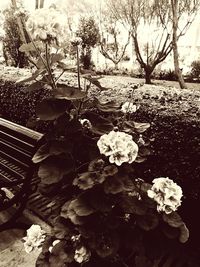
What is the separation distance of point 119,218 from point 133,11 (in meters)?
12.7

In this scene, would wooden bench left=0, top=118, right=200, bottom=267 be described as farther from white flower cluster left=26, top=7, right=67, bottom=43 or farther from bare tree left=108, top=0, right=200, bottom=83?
bare tree left=108, top=0, right=200, bottom=83

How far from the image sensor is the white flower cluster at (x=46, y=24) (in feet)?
5.72

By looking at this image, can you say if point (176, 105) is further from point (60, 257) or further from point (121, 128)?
point (60, 257)

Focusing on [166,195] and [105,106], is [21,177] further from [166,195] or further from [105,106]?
[166,195]

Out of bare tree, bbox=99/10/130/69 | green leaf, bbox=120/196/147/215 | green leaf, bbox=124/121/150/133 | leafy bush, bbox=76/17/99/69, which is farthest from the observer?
bare tree, bbox=99/10/130/69

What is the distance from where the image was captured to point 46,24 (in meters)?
1.75

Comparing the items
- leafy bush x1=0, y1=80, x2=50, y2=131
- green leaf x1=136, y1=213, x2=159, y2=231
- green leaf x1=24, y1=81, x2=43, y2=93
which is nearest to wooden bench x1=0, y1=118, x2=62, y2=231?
green leaf x1=24, y1=81, x2=43, y2=93

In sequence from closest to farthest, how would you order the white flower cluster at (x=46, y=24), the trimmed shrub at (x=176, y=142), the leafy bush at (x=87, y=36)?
1. the white flower cluster at (x=46, y=24)
2. the trimmed shrub at (x=176, y=142)
3. the leafy bush at (x=87, y=36)

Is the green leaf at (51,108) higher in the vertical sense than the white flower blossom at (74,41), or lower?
lower

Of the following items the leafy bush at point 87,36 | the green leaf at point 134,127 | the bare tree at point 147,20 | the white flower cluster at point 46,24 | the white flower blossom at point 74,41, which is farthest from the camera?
the leafy bush at point 87,36

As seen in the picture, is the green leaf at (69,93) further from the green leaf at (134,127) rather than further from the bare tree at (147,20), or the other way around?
the bare tree at (147,20)

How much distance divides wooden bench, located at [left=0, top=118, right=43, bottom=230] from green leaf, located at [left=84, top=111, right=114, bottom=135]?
1.97 feet

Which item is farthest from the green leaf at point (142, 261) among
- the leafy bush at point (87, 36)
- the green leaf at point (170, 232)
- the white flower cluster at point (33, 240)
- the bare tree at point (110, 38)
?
the bare tree at point (110, 38)

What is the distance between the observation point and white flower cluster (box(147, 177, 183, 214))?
5.05 feet
